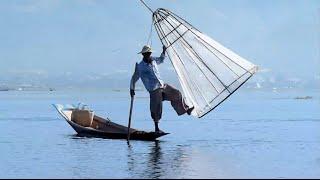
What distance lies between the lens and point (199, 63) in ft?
64.7

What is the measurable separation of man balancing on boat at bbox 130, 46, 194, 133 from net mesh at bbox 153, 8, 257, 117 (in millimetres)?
265

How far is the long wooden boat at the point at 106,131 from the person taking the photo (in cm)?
2095

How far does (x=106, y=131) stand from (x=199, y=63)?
4.76 metres

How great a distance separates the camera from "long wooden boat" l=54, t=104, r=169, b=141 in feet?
68.7

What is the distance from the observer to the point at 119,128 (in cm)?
2347

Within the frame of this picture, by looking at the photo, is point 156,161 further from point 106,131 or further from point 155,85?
point 106,131

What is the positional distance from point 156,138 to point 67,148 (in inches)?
111

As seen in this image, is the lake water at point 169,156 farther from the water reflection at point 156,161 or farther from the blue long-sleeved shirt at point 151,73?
the blue long-sleeved shirt at point 151,73

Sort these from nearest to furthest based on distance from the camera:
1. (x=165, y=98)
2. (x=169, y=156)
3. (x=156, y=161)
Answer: (x=156, y=161) → (x=169, y=156) → (x=165, y=98)

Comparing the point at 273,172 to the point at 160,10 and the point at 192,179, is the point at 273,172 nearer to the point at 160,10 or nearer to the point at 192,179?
the point at 192,179

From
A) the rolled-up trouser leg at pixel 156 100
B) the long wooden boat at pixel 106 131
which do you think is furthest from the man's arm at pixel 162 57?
the long wooden boat at pixel 106 131

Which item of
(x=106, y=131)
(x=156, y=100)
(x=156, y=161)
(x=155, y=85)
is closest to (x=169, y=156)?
(x=156, y=161)

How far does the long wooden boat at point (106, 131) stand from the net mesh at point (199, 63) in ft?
5.52

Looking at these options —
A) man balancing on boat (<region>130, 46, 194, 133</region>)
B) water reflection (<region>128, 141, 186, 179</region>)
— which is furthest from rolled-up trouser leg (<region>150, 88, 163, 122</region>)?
water reflection (<region>128, 141, 186, 179</region>)
